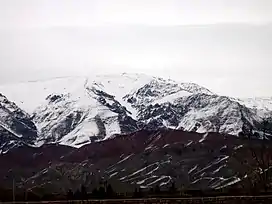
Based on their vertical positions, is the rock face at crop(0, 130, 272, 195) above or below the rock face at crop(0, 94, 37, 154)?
below

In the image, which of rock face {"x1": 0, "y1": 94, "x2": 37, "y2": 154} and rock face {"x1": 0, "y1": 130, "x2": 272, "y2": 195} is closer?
rock face {"x1": 0, "y1": 130, "x2": 272, "y2": 195}

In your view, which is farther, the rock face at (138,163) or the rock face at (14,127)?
the rock face at (14,127)

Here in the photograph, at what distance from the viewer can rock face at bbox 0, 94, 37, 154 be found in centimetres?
3931

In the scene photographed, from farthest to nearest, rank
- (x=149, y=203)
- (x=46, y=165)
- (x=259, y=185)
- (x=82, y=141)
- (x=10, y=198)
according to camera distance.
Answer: (x=82, y=141) → (x=46, y=165) → (x=259, y=185) → (x=10, y=198) → (x=149, y=203)

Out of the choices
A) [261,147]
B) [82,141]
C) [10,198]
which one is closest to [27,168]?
[82,141]

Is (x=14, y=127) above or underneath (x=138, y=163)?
above

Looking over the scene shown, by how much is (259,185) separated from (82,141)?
14.3 meters

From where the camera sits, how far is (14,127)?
4247 cm

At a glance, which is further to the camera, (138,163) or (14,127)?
(14,127)

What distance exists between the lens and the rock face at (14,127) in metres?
39.3

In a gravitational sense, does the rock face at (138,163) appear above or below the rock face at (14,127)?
below

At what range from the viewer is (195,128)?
4350 cm

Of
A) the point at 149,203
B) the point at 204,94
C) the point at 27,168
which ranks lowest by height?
the point at 149,203

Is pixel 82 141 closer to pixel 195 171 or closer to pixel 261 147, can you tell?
pixel 195 171
